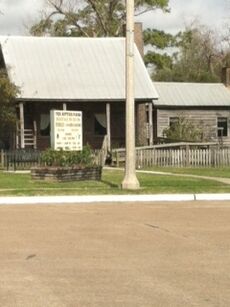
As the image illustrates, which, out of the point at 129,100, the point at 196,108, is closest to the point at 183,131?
the point at 196,108

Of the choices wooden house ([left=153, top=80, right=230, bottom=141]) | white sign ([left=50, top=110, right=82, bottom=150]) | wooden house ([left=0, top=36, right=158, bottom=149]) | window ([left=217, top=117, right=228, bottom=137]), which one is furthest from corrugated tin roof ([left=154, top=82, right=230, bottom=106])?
white sign ([left=50, top=110, right=82, bottom=150])

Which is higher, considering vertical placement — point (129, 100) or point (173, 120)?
point (173, 120)

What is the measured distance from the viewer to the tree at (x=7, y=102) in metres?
29.2

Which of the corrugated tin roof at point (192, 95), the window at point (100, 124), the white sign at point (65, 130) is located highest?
the corrugated tin roof at point (192, 95)

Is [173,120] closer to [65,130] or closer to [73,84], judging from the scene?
[73,84]

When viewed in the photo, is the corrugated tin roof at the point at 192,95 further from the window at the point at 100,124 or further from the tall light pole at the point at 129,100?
the tall light pole at the point at 129,100

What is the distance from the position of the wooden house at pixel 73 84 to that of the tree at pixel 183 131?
1610mm

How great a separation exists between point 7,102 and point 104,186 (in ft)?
40.1

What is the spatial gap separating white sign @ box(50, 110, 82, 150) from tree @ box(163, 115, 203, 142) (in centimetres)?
1563

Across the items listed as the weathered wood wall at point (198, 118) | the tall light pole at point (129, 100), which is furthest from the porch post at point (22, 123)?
the tall light pole at point (129, 100)

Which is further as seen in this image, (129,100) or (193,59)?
(193,59)

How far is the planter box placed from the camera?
2027 cm

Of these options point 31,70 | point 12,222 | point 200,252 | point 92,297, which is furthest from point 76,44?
point 92,297

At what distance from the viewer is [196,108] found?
41469 mm
